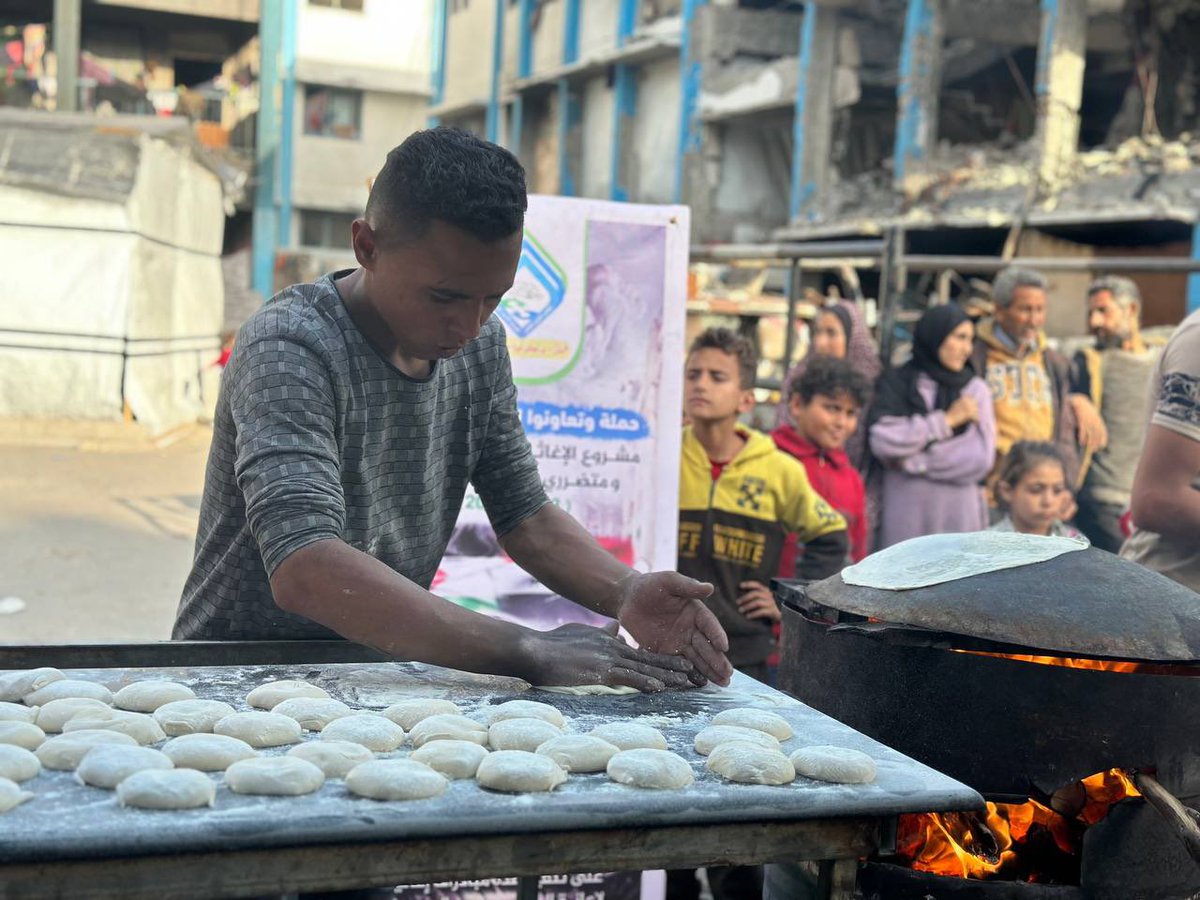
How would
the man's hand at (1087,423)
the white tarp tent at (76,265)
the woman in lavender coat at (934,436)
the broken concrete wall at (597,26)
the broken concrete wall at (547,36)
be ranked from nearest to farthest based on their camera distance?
1. the woman in lavender coat at (934,436)
2. the man's hand at (1087,423)
3. the white tarp tent at (76,265)
4. the broken concrete wall at (597,26)
5. the broken concrete wall at (547,36)

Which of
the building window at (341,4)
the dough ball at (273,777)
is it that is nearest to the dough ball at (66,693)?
the dough ball at (273,777)

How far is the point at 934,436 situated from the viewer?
5008 mm

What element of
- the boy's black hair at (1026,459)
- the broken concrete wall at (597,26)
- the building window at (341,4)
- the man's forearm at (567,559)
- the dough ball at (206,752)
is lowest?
the dough ball at (206,752)

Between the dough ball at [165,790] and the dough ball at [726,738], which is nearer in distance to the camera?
the dough ball at [165,790]

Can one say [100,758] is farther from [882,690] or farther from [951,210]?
[951,210]

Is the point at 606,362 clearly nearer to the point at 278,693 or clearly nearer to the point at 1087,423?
the point at 278,693

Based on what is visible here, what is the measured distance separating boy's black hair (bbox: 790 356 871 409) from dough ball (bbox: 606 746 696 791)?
110 inches

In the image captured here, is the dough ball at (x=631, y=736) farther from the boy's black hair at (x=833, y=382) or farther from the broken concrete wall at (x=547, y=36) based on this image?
the broken concrete wall at (x=547, y=36)

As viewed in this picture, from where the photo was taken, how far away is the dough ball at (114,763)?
5.04 ft

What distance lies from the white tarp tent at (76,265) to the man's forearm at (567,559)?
1013 centimetres

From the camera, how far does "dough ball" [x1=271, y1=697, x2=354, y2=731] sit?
73.0 inches

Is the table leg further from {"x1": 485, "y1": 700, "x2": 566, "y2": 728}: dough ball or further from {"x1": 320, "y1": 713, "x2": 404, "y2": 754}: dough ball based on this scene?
{"x1": 320, "y1": 713, "x2": 404, "y2": 754}: dough ball

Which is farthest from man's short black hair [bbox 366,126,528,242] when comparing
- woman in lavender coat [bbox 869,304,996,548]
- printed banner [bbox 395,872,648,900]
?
woman in lavender coat [bbox 869,304,996,548]

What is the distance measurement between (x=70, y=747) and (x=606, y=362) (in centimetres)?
227
